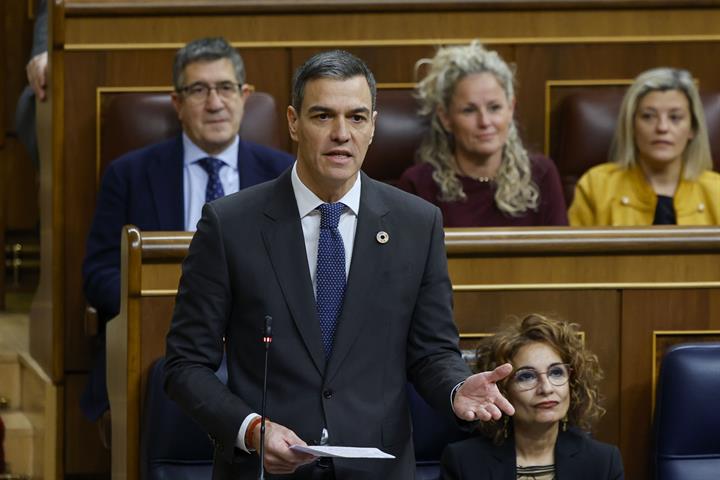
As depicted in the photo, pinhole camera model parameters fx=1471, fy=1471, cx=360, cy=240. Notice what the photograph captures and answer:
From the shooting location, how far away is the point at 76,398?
210 cm

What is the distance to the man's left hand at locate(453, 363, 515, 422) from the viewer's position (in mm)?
1101

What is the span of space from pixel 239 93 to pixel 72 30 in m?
0.30

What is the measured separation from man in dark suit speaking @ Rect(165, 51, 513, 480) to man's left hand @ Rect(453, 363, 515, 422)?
2 cm

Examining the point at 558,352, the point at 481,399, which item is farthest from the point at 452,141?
the point at 481,399

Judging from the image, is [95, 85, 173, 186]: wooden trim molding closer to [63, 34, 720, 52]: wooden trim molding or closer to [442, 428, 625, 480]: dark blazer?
[63, 34, 720, 52]: wooden trim molding

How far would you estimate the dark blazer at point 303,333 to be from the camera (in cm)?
118

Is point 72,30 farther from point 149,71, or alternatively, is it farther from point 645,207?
point 645,207

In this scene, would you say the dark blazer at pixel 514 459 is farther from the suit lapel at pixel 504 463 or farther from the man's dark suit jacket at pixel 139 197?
the man's dark suit jacket at pixel 139 197

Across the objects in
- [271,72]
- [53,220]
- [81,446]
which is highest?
[271,72]

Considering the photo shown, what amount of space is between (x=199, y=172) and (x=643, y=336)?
70 cm

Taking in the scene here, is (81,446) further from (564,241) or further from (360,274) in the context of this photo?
(360,274)

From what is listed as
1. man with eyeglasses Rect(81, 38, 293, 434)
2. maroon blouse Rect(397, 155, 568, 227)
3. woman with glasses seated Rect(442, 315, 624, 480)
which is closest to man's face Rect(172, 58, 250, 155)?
man with eyeglasses Rect(81, 38, 293, 434)

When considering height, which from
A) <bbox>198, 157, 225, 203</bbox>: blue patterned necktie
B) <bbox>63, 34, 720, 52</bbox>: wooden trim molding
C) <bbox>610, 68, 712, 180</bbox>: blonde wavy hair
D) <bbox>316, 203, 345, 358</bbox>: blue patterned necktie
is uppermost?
<bbox>63, 34, 720, 52</bbox>: wooden trim molding

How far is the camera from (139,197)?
2.00 m
